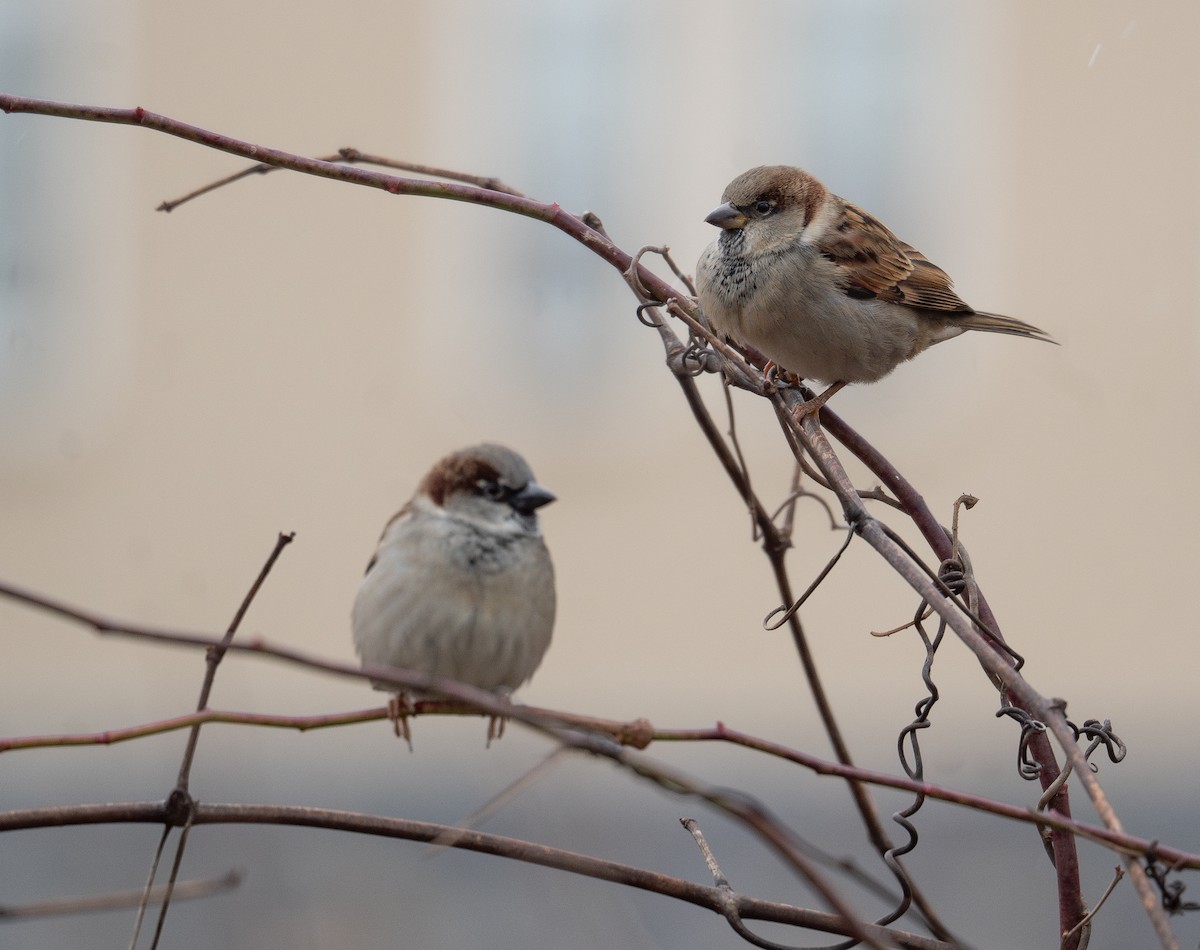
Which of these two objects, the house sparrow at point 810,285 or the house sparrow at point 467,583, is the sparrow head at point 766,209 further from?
the house sparrow at point 467,583

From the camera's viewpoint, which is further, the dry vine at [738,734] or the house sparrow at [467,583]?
the house sparrow at [467,583]

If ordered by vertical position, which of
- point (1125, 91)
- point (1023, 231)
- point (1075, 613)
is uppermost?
point (1125, 91)

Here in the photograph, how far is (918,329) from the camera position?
2.36 meters

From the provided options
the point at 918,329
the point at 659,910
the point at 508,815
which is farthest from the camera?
the point at 508,815

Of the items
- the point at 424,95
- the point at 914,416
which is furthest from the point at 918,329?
the point at 424,95

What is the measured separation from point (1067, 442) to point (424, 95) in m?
3.05

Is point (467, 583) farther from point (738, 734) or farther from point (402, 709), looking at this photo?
point (738, 734)

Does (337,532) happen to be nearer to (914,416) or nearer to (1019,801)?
(914,416)

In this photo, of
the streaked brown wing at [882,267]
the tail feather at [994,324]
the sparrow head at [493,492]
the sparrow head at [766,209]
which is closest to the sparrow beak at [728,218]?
the sparrow head at [766,209]

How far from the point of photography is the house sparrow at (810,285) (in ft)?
6.84

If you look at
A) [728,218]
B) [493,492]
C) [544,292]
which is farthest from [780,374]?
[544,292]

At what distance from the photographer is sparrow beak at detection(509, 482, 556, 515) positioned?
1.54m

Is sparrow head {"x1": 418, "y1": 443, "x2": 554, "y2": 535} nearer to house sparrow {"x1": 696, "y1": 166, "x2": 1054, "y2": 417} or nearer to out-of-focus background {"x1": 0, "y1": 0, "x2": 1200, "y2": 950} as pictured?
house sparrow {"x1": 696, "y1": 166, "x2": 1054, "y2": 417}

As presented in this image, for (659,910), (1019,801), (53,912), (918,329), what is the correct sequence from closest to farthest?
1. (53,912)
2. (918,329)
3. (659,910)
4. (1019,801)
